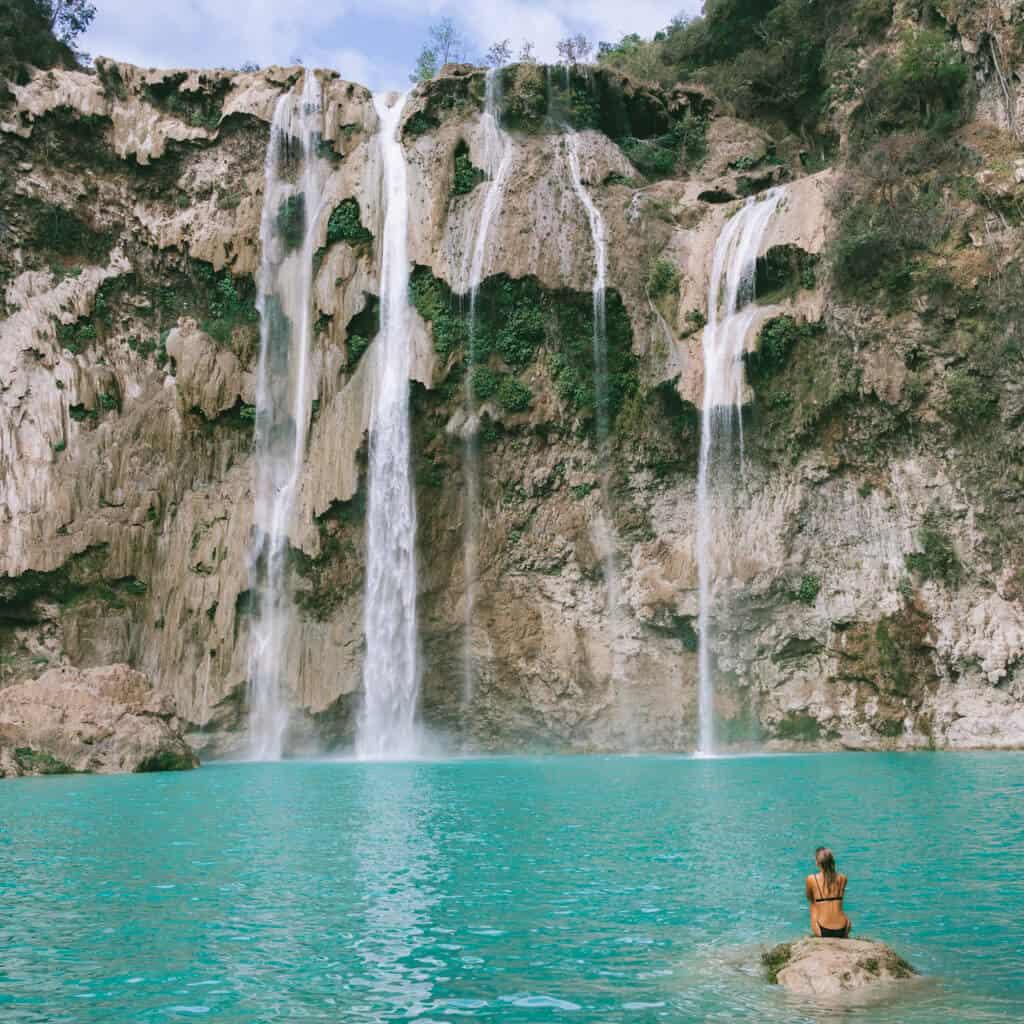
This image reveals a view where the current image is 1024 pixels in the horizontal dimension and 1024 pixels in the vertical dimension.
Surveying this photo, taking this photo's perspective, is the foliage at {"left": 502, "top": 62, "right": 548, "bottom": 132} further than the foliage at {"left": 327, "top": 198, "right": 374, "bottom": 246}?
Yes

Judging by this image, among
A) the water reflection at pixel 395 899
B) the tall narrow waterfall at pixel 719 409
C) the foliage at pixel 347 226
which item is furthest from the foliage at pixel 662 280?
the water reflection at pixel 395 899

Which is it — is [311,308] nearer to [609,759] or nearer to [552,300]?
[552,300]

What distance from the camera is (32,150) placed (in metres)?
35.1

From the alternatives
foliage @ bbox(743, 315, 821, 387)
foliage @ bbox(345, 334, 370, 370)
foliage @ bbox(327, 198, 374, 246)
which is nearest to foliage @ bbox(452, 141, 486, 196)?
foliage @ bbox(327, 198, 374, 246)

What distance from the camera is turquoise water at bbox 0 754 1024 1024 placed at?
24.6 ft

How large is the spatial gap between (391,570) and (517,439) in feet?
16.9

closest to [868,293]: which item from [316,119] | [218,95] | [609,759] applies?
[609,759]

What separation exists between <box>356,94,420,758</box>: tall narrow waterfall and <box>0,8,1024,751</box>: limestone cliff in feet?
1.77

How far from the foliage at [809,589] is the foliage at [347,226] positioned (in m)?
15.4

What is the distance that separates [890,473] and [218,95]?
75.9ft

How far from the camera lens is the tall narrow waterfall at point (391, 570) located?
30.7 meters

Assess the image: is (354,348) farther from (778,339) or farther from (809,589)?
(809,589)

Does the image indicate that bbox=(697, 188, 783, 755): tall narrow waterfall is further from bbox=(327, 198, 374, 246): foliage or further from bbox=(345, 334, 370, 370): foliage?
bbox=(327, 198, 374, 246): foliage

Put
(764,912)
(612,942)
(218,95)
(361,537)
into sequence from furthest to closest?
(218,95) < (361,537) < (764,912) < (612,942)
